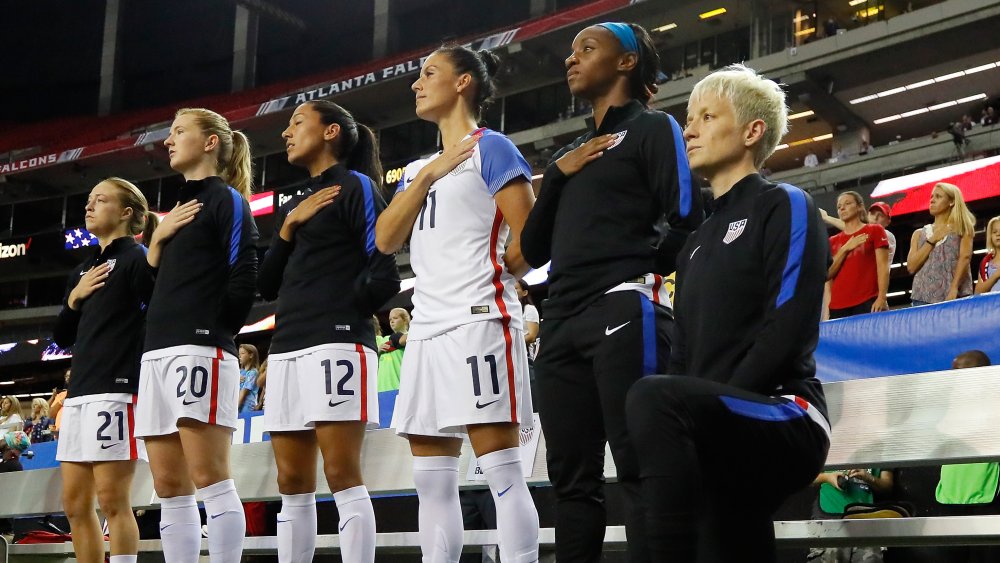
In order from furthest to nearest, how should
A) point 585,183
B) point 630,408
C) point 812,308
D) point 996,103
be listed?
point 996,103
point 585,183
point 812,308
point 630,408

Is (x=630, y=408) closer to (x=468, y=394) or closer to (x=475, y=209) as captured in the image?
(x=468, y=394)

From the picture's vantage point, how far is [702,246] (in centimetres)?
238

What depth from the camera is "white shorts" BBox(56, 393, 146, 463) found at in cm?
392

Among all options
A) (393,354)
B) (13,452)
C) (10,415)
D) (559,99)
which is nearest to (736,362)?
(393,354)

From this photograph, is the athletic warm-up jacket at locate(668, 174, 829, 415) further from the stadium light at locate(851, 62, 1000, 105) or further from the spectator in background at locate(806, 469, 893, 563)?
the stadium light at locate(851, 62, 1000, 105)

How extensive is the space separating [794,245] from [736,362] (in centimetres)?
28

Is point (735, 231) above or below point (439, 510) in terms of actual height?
above

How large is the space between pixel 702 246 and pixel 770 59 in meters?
19.9

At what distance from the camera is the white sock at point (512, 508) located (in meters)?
2.68

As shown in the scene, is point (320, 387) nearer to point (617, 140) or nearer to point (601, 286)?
point (601, 286)

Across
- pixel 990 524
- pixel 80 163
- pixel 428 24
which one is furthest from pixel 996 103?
pixel 80 163

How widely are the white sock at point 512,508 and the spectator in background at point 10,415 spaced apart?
989cm

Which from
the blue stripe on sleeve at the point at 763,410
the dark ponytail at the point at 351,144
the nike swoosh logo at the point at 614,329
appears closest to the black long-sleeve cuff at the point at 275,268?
the dark ponytail at the point at 351,144

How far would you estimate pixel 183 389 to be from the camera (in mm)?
3512
